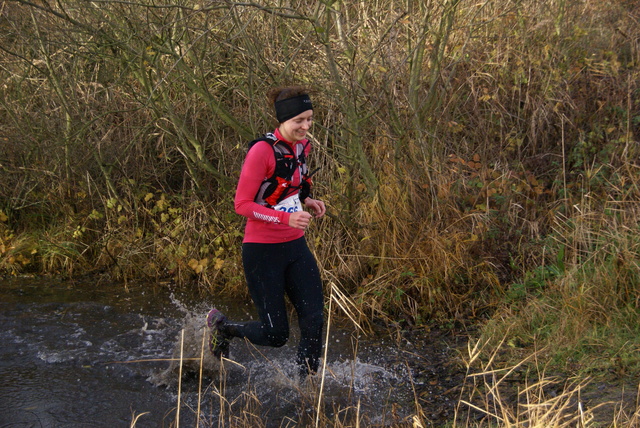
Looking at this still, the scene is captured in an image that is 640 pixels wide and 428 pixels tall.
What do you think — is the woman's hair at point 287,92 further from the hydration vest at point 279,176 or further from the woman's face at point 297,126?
the hydration vest at point 279,176

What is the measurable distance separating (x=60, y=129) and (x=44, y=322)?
2.74 m

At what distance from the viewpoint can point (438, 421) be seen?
4164mm

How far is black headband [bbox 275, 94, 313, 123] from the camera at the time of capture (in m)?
4.01

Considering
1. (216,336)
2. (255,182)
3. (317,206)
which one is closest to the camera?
(255,182)

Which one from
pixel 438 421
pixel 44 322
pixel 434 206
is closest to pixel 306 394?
pixel 438 421

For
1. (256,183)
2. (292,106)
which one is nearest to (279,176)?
(256,183)

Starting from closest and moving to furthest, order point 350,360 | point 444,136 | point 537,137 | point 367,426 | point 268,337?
point 367,426 < point 268,337 < point 350,360 < point 444,136 < point 537,137

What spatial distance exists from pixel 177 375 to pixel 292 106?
2231 mm

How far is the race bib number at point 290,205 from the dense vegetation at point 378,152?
1191mm

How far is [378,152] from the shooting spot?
6.91 metres

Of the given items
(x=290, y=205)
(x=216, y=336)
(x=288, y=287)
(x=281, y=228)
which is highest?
(x=290, y=205)

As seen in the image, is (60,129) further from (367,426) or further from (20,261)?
(367,426)

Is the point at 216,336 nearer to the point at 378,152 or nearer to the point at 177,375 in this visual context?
the point at 177,375

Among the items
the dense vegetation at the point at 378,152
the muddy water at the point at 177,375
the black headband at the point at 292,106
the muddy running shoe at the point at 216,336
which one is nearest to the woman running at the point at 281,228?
the black headband at the point at 292,106
